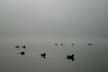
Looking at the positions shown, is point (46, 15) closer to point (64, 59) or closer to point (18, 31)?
point (18, 31)

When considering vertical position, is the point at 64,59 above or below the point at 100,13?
below

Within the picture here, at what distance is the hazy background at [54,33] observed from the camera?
2225mm

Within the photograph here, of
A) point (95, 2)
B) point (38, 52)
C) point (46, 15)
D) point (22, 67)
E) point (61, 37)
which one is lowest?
point (22, 67)

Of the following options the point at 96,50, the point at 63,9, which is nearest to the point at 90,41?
the point at 96,50

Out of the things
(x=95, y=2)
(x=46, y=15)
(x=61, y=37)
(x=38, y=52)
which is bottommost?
(x=38, y=52)

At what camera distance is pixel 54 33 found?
2.23m

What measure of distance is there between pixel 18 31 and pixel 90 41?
804 millimetres

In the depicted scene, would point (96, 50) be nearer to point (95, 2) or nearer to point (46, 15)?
point (95, 2)

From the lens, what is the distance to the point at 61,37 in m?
2.23

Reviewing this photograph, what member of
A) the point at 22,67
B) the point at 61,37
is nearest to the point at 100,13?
the point at 61,37

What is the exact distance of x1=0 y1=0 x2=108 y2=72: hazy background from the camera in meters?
2.22

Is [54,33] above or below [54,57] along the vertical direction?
above

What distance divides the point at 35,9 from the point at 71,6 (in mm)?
399

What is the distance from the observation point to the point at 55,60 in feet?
7.32
